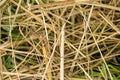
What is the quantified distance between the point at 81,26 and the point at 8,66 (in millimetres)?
332

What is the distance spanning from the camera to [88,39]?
48.4 inches

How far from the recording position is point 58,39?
1143 millimetres

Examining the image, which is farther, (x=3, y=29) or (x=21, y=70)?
(x=3, y=29)

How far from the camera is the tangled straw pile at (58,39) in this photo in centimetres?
117

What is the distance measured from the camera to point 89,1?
1163 millimetres

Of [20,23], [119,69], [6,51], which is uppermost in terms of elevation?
[20,23]

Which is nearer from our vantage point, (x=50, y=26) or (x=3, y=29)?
(x=50, y=26)

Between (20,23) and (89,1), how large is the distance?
29cm

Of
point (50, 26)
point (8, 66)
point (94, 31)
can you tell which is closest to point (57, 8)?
point (50, 26)

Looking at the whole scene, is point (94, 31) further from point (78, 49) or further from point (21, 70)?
point (21, 70)

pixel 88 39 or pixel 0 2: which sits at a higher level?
pixel 0 2

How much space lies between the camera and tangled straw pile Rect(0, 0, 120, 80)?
3.85ft

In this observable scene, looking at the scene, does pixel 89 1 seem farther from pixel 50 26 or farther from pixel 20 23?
pixel 20 23

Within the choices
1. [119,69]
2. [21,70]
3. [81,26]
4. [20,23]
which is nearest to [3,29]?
[20,23]
